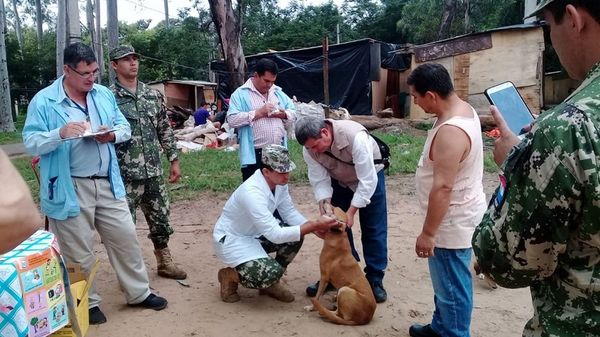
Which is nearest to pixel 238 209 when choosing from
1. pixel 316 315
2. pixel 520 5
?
pixel 316 315

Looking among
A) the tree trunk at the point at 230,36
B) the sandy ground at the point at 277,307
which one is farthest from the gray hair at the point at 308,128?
the tree trunk at the point at 230,36

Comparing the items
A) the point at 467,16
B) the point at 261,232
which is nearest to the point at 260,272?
the point at 261,232

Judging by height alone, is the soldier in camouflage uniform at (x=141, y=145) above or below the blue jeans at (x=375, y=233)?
above

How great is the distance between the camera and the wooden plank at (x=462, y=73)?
15234mm

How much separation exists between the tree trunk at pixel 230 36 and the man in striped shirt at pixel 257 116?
21.4 feet

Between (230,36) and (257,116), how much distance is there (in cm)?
731

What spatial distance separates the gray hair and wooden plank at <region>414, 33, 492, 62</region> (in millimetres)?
12663

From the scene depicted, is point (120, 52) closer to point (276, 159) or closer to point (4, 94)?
point (276, 159)

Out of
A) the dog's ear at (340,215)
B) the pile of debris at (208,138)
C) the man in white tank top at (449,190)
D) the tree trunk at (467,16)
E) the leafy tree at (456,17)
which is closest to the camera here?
the man in white tank top at (449,190)

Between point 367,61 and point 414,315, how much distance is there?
1361 centimetres

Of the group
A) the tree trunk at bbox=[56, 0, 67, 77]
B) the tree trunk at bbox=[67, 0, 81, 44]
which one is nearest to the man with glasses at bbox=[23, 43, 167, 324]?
the tree trunk at bbox=[67, 0, 81, 44]

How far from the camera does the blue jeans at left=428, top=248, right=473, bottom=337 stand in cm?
300

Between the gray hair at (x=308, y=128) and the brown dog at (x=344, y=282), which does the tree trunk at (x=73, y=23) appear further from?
the brown dog at (x=344, y=282)

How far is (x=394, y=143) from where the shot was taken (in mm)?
11742
